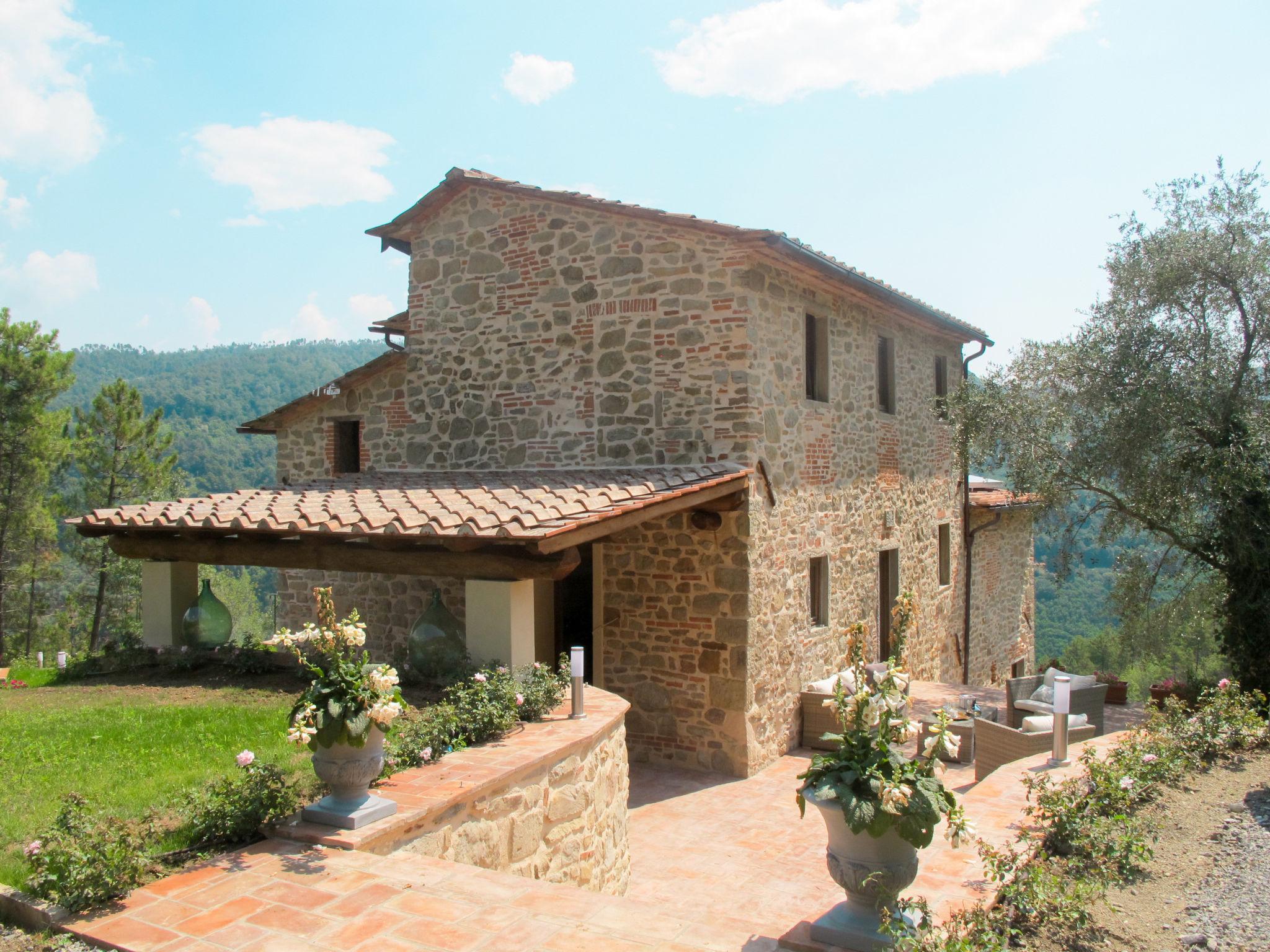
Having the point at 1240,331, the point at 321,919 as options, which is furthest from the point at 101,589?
the point at 1240,331

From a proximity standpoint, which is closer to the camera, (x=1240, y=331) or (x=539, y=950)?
(x=539, y=950)

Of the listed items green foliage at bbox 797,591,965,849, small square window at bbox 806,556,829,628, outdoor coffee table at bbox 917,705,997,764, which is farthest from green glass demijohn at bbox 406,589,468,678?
small square window at bbox 806,556,829,628

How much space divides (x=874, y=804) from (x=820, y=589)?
7465 mm

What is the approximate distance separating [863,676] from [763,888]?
3425 mm

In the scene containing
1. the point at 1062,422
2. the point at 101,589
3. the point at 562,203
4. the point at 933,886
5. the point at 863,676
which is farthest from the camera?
the point at 101,589

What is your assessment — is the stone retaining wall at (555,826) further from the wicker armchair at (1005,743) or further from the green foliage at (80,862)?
the wicker armchair at (1005,743)

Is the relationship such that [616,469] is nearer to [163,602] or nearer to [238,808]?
[163,602]

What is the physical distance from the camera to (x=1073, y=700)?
913 centimetres

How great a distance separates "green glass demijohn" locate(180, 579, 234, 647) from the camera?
814 centimetres

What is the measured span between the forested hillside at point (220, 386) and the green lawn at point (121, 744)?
37.2 metres

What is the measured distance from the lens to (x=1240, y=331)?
11.2m

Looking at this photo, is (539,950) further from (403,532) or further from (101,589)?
(101,589)

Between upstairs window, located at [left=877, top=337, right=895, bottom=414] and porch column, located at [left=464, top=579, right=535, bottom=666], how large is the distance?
7.59 m

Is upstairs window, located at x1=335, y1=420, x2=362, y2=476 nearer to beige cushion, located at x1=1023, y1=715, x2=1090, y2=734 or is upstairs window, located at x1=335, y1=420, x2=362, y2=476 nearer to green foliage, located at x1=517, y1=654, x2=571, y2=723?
green foliage, located at x1=517, y1=654, x2=571, y2=723
